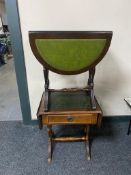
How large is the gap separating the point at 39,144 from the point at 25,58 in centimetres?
88

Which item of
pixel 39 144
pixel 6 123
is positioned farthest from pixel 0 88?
pixel 39 144

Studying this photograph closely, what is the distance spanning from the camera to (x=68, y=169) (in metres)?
1.52

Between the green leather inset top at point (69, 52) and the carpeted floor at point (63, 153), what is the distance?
87 centimetres

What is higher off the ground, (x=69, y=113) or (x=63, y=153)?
(x=69, y=113)

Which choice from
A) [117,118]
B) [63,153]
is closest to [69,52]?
[63,153]

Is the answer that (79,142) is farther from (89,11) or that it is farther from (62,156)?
(89,11)

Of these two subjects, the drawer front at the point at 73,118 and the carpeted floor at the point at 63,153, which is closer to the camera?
the drawer front at the point at 73,118

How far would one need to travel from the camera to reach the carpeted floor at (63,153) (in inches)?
59.4

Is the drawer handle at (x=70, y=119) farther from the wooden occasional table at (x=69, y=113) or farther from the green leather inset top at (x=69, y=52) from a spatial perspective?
the green leather inset top at (x=69, y=52)

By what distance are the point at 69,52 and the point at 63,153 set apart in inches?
39.5

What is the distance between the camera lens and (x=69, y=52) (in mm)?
1201

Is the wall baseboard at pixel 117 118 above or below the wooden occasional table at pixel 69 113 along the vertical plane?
below

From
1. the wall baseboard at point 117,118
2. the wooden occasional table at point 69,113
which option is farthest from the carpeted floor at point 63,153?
the wooden occasional table at point 69,113

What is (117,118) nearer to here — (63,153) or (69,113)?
(63,153)
